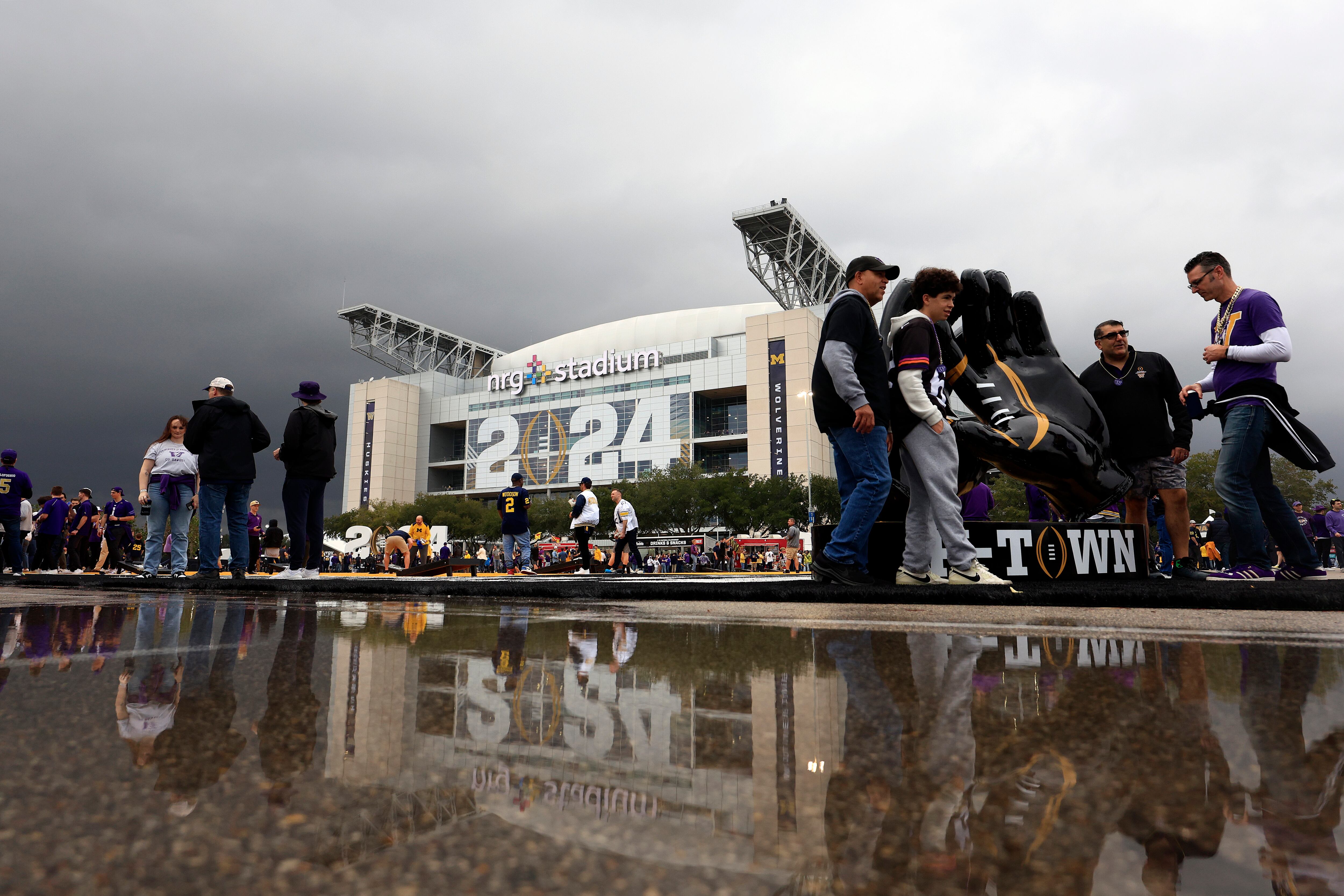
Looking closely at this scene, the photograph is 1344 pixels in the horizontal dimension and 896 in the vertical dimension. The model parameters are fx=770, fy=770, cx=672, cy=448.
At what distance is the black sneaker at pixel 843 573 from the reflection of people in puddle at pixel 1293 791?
3.10 m

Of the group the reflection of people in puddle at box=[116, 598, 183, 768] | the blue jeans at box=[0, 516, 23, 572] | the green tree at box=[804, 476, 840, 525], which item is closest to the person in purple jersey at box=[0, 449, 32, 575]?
the blue jeans at box=[0, 516, 23, 572]

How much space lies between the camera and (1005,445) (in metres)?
5.41

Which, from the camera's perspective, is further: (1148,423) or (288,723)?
(1148,423)

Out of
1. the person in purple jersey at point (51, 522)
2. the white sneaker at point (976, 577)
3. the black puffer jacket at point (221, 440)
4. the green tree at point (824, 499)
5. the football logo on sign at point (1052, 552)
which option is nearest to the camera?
the white sneaker at point (976, 577)

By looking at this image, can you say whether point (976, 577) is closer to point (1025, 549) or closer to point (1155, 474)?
point (1025, 549)

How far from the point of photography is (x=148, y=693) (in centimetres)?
127

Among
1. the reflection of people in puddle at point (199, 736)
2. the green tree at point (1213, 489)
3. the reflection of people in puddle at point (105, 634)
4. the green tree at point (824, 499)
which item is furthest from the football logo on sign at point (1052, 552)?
the green tree at point (824, 499)

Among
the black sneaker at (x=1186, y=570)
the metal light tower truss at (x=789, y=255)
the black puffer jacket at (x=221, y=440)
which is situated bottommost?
the black sneaker at (x=1186, y=570)

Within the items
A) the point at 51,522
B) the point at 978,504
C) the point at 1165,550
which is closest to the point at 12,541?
the point at 51,522

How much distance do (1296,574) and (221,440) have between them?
803cm

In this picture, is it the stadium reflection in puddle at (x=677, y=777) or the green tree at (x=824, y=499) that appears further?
the green tree at (x=824, y=499)

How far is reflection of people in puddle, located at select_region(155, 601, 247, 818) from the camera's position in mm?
751

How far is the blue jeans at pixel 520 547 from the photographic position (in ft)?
40.2

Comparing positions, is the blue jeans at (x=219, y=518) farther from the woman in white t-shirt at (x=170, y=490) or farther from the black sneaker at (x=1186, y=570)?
the black sneaker at (x=1186, y=570)
